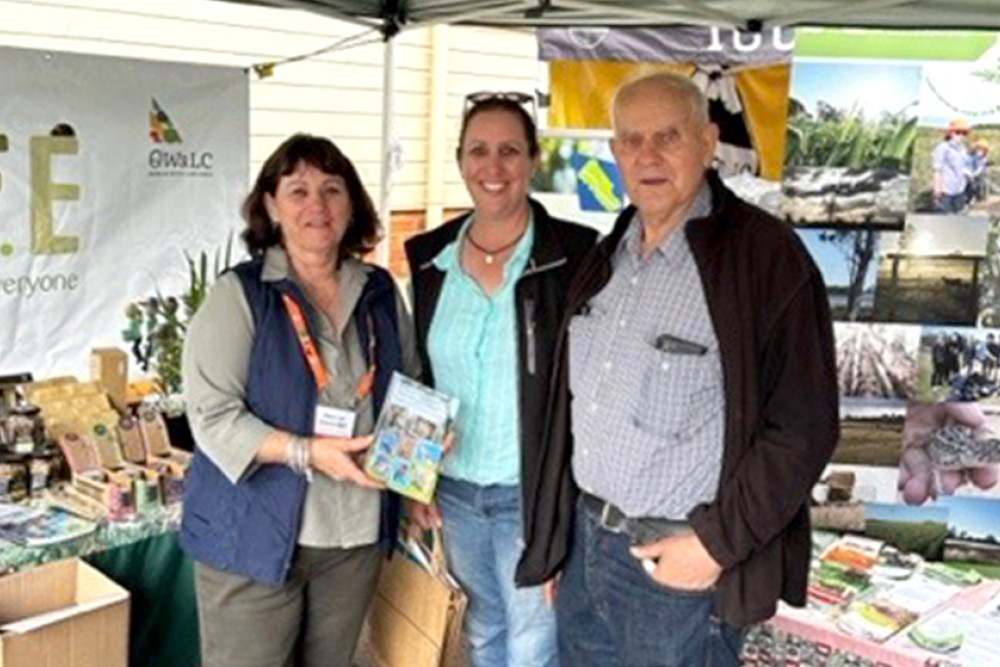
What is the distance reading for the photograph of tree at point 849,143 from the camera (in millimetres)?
3240

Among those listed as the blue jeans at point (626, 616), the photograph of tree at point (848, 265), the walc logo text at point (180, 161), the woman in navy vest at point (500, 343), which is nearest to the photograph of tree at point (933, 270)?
the photograph of tree at point (848, 265)

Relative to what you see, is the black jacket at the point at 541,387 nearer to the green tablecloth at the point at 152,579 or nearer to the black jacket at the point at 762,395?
the black jacket at the point at 762,395

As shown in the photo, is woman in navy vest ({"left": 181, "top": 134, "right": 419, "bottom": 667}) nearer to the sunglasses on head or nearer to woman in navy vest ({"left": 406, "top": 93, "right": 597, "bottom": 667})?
woman in navy vest ({"left": 406, "top": 93, "right": 597, "bottom": 667})

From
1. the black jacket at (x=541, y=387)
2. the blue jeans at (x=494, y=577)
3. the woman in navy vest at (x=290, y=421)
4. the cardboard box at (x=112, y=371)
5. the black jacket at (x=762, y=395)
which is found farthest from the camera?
the cardboard box at (x=112, y=371)

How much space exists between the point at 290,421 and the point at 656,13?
5.99 ft

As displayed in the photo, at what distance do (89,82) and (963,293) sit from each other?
9.51 feet

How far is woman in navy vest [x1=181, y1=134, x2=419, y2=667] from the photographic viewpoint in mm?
1775

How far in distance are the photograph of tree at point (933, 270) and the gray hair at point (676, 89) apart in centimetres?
188

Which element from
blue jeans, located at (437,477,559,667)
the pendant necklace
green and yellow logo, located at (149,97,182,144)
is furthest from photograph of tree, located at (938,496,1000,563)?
green and yellow logo, located at (149,97,182,144)

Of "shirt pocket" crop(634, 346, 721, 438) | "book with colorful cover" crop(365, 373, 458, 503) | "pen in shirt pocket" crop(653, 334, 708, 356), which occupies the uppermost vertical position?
"pen in shirt pocket" crop(653, 334, 708, 356)

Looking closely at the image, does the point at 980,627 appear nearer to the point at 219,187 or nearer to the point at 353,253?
the point at 353,253

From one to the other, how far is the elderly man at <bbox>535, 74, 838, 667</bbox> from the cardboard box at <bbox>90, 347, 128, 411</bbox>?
1.85 metres

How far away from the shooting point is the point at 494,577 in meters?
2.09

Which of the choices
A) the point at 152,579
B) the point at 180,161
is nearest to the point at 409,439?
the point at 152,579
